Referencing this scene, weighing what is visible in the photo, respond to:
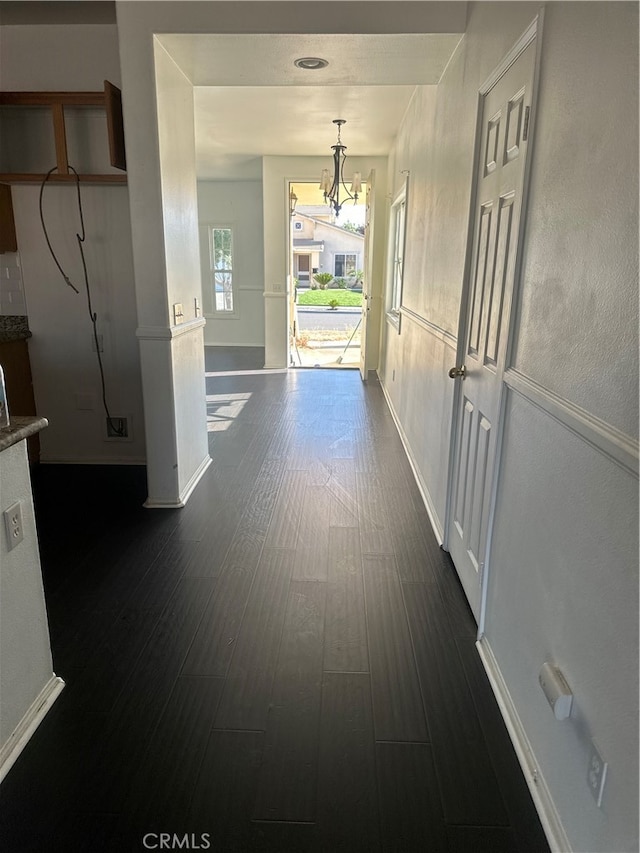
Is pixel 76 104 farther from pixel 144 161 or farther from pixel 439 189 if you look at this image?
pixel 439 189

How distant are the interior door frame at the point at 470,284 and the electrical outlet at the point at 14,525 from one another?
150 centimetres

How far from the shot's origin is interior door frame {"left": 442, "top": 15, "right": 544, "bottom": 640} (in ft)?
5.24

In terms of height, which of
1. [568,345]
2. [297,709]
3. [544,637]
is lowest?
[297,709]

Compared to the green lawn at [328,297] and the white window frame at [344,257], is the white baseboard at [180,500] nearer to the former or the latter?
the green lawn at [328,297]

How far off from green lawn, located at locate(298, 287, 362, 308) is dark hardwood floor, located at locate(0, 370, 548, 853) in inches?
581

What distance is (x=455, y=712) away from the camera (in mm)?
1715

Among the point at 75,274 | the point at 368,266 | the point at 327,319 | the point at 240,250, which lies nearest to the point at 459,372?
the point at 75,274

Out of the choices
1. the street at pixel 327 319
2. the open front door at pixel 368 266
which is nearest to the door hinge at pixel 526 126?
the open front door at pixel 368 266

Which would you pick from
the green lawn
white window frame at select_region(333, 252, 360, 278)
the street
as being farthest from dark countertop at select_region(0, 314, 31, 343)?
white window frame at select_region(333, 252, 360, 278)

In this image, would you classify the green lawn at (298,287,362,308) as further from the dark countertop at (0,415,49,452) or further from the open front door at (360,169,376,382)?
the dark countertop at (0,415,49,452)

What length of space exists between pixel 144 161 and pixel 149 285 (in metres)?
0.60

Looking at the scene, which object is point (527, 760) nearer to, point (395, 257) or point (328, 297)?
point (395, 257)

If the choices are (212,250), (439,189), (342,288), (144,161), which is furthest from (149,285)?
(342,288)

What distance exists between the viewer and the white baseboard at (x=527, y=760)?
→ 4.27 feet
